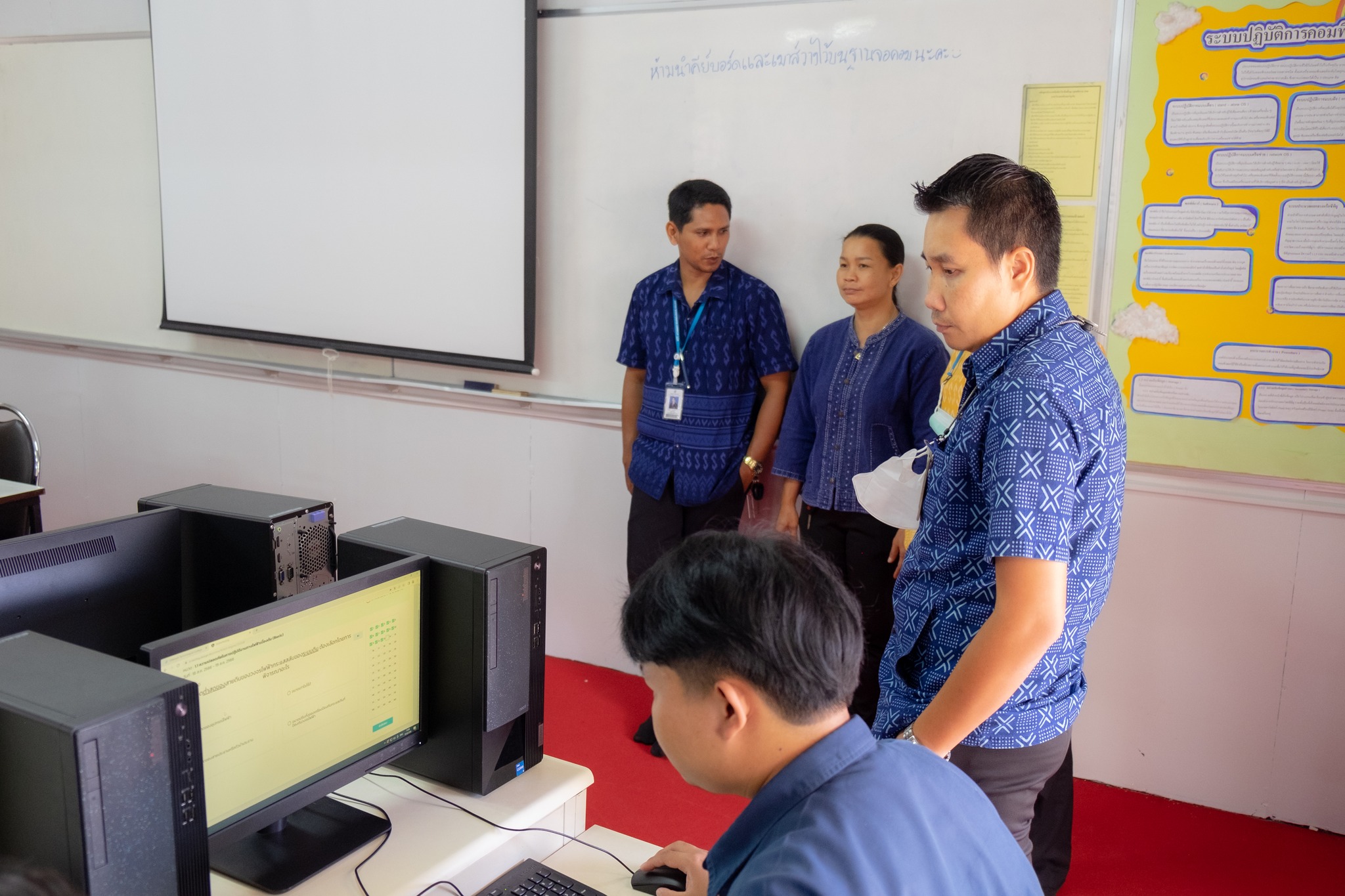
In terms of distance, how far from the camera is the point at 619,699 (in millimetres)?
3324

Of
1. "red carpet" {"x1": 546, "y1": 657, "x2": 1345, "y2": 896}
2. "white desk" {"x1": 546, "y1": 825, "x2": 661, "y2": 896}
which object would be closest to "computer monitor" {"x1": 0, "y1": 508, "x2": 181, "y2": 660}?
"white desk" {"x1": 546, "y1": 825, "x2": 661, "y2": 896}

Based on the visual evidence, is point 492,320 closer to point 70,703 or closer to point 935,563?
point 935,563

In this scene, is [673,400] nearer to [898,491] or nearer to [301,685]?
[898,491]

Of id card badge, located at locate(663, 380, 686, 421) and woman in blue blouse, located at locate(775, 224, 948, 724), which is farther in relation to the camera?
id card badge, located at locate(663, 380, 686, 421)

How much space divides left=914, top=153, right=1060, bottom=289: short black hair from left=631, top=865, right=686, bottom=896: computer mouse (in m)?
0.91

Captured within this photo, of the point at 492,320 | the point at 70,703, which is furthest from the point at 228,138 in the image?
the point at 70,703

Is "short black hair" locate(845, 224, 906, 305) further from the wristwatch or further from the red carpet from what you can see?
the wristwatch

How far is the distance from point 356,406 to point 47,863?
3.03 m

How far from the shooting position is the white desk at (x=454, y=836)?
132 centimetres

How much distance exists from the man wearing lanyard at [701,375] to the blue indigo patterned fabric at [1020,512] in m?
1.51

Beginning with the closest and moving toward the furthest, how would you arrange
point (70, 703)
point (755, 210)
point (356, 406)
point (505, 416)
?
point (70, 703)
point (755, 210)
point (505, 416)
point (356, 406)

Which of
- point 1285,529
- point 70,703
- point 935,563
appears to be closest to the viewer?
point 70,703

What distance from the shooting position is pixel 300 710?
1339mm

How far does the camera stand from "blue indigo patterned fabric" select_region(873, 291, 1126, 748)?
129cm
